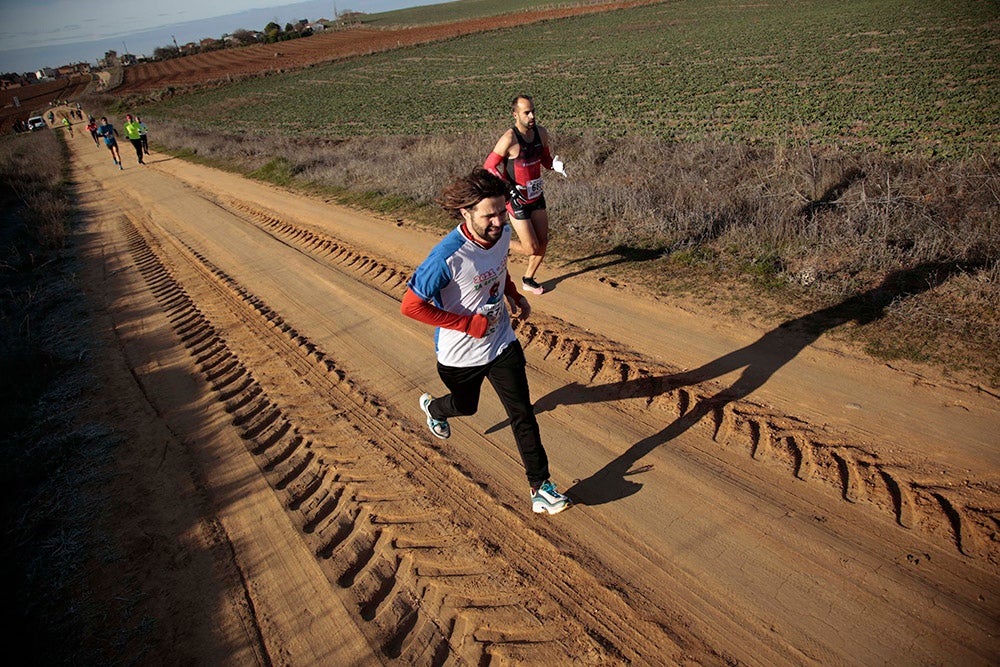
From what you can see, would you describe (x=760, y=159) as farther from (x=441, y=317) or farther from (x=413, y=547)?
(x=413, y=547)

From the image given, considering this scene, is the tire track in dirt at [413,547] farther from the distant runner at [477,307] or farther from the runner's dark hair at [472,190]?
the runner's dark hair at [472,190]

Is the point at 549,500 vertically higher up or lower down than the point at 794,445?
higher up

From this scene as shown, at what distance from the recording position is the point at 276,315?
6.81 m

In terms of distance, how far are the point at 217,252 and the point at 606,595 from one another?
9.09m

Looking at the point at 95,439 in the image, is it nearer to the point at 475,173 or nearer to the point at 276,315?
the point at 276,315

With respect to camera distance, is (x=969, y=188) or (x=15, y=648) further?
(x=969, y=188)

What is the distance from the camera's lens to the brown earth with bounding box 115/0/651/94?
6062cm

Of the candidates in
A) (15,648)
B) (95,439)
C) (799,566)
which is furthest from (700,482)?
(95,439)

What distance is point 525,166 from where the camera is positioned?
580 centimetres

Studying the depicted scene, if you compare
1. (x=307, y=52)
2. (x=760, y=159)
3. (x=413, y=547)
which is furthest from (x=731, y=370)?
(x=307, y=52)

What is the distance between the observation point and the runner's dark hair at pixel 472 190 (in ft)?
9.29

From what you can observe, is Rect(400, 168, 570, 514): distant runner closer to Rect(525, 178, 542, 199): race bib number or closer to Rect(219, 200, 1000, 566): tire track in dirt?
→ Rect(219, 200, 1000, 566): tire track in dirt

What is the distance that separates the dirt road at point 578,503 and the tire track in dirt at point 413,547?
0.05 ft

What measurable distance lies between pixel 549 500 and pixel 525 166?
3.69 metres
